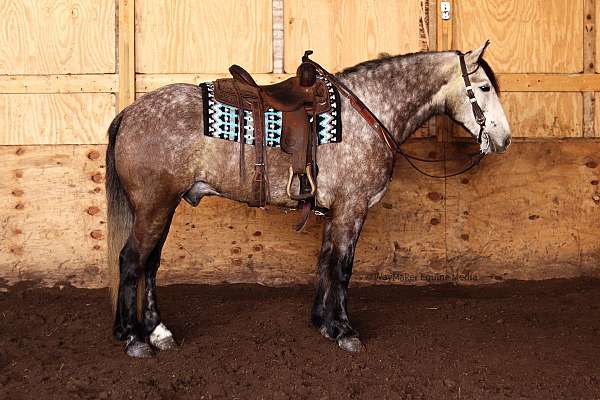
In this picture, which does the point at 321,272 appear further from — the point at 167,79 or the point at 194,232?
the point at 167,79

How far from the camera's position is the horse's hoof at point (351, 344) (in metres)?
3.83

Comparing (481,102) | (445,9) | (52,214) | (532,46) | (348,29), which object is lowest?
(52,214)

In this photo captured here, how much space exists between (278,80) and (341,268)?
2029 mm

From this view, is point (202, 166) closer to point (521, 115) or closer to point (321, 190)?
point (321, 190)

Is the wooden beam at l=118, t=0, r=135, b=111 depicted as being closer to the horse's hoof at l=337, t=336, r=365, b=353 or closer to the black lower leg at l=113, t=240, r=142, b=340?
the black lower leg at l=113, t=240, r=142, b=340

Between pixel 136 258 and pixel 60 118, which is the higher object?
pixel 60 118

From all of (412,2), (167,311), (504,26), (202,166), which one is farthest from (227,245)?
(504,26)

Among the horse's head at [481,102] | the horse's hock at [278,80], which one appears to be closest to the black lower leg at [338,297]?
→ the horse's head at [481,102]

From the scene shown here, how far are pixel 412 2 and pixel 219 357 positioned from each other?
347 cm

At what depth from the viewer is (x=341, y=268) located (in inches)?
156

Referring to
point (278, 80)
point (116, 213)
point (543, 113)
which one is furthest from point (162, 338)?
point (543, 113)

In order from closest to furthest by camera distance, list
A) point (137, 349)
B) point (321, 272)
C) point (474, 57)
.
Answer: point (137, 349) < point (474, 57) < point (321, 272)

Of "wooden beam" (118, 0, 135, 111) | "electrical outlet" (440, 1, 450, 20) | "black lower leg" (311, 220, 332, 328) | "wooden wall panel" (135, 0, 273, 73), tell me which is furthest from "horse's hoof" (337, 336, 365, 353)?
"electrical outlet" (440, 1, 450, 20)

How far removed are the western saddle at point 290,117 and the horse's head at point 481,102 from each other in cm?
93
